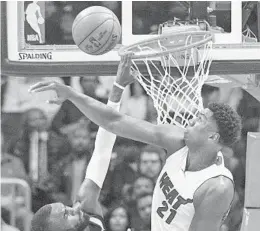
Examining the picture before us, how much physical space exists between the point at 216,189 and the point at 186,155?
0.27 m

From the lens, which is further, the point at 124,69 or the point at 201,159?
the point at 124,69

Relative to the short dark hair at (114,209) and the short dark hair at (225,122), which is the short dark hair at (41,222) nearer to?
the short dark hair at (225,122)

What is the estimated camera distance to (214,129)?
9.30 ft

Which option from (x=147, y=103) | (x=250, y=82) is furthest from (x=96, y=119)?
(x=147, y=103)

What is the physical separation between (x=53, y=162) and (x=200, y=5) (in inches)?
65.8

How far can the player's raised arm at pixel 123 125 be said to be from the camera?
8.93 ft

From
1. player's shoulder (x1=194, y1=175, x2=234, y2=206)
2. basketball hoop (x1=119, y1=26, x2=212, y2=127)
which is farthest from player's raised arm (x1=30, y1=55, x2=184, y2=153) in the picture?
basketball hoop (x1=119, y1=26, x2=212, y2=127)

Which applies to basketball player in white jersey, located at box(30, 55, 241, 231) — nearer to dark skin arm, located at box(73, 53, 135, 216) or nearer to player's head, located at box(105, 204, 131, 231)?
dark skin arm, located at box(73, 53, 135, 216)

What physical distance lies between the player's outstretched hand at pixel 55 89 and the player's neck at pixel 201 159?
66 centimetres

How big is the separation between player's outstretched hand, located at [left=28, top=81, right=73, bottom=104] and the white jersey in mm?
617

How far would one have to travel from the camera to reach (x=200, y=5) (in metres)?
3.69

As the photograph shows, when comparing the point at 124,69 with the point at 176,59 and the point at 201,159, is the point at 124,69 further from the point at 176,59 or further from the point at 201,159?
the point at 201,159

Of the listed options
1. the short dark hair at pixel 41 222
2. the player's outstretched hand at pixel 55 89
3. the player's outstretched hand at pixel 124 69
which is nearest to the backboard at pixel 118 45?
the player's outstretched hand at pixel 124 69

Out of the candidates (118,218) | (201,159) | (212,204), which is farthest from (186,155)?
(118,218)
